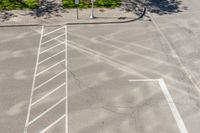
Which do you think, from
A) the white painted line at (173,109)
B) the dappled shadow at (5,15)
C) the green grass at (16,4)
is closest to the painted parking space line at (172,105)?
the white painted line at (173,109)

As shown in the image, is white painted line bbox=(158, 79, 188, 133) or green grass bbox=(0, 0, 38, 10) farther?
green grass bbox=(0, 0, 38, 10)

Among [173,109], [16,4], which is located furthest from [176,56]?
[16,4]

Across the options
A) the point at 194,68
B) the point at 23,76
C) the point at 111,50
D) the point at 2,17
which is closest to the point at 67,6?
the point at 2,17

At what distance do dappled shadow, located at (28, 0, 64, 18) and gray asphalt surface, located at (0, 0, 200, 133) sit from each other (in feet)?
7.38

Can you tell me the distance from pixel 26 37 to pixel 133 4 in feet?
34.8

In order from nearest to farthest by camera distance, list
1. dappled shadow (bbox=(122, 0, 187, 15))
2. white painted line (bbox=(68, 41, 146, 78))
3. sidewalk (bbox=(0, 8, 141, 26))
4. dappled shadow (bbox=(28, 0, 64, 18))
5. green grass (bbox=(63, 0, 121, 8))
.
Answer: white painted line (bbox=(68, 41, 146, 78)), sidewalk (bbox=(0, 8, 141, 26)), dappled shadow (bbox=(28, 0, 64, 18)), green grass (bbox=(63, 0, 121, 8)), dappled shadow (bbox=(122, 0, 187, 15))

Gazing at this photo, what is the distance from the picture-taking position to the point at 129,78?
20.2m

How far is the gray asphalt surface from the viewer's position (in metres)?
17.1

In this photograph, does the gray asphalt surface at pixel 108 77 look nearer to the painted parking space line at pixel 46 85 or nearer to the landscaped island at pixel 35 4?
the painted parking space line at pixel 46 85

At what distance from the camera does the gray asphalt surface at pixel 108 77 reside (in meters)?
17.1

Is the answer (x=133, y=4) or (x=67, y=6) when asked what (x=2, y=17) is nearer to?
(x=67, y=6)

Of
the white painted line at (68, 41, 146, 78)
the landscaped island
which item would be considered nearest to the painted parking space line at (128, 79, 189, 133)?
the white painted line at (68, 41, 146, 78)

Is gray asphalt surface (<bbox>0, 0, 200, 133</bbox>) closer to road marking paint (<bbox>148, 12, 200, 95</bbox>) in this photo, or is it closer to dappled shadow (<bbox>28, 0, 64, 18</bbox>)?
road marking paint (<bbox>148, 12, 200, 95</bbox>)

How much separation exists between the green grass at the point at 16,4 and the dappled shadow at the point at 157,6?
8.17 m
